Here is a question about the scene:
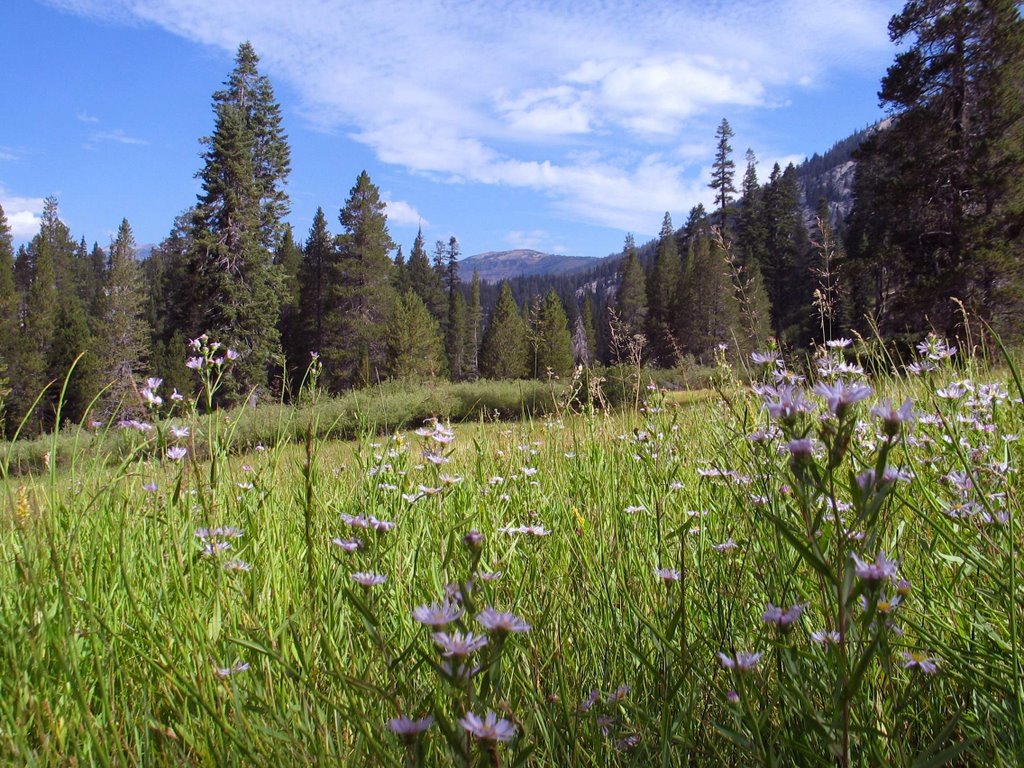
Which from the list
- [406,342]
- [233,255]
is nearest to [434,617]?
[233,255]

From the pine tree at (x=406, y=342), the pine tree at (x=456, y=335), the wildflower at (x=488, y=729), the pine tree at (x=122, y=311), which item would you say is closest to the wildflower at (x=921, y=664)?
the wildflower at (x=488, y=729)

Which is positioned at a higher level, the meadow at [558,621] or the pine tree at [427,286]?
the pine tree at [427,286]

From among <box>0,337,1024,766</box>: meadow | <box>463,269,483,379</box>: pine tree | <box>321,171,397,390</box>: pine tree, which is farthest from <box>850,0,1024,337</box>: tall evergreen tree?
<box>463,269,483,379</box>: pine tree

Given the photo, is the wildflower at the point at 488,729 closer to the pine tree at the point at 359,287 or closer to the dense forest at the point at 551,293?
the dense forest at the point at 551,293

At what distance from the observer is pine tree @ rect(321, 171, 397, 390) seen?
101 ft

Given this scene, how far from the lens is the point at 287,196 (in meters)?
28.2

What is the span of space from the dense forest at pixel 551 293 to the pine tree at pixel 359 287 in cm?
10

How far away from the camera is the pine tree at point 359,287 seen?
3088 centimetres

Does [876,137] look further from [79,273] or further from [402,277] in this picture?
[79,273]

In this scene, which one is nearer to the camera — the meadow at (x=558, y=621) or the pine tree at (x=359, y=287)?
the meadow at (x=558, y=621)

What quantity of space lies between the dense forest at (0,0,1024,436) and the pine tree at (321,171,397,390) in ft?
0.33

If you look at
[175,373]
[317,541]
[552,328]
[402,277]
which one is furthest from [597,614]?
[402,277]

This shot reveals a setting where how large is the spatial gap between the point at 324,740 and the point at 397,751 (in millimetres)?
109

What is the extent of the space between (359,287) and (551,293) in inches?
561
